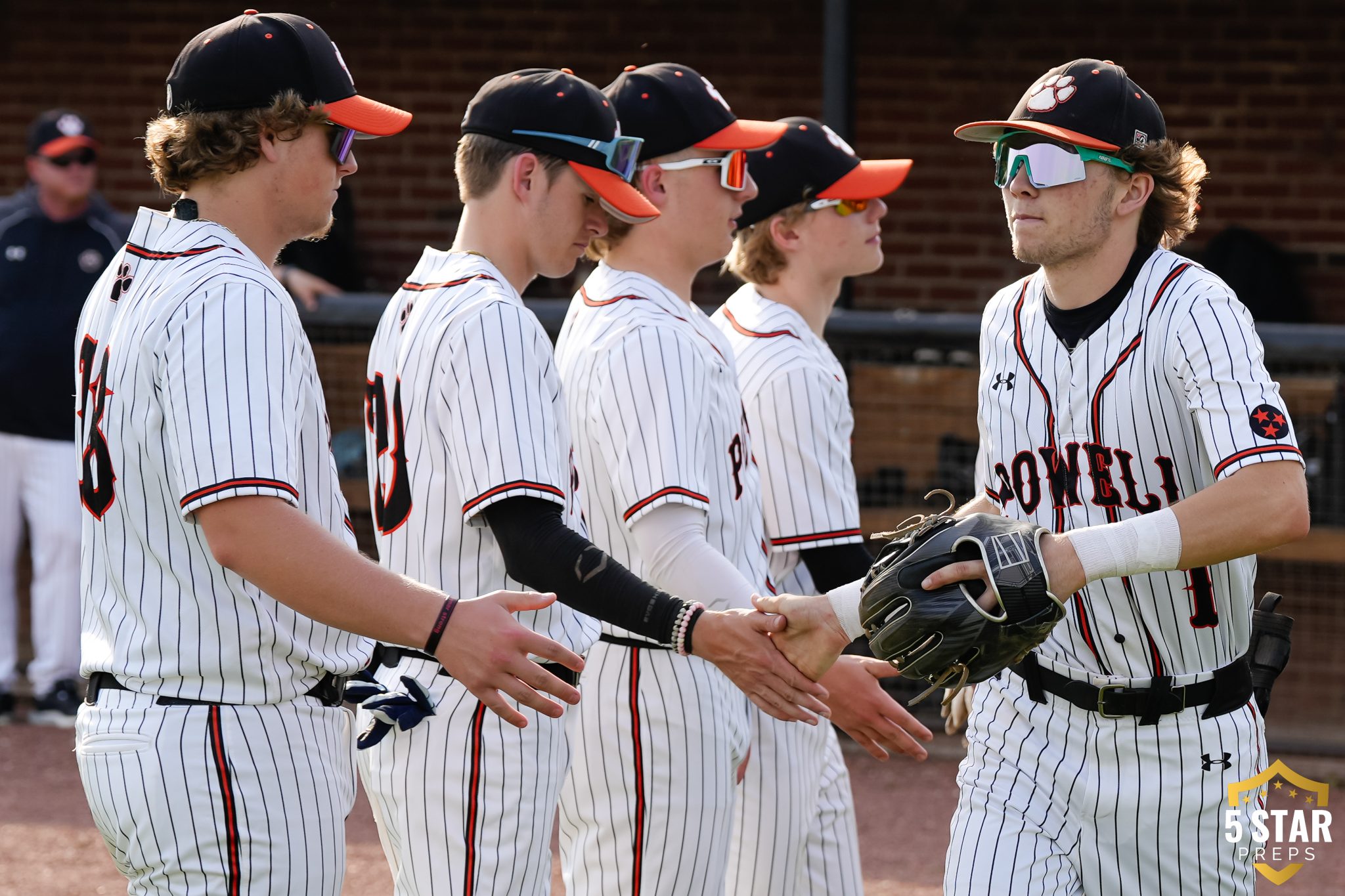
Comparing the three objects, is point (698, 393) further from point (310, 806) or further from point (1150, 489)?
point (310, 806)

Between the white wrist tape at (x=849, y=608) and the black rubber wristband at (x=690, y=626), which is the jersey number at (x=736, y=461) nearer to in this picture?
the white wrist tape at (x=849, y=608)

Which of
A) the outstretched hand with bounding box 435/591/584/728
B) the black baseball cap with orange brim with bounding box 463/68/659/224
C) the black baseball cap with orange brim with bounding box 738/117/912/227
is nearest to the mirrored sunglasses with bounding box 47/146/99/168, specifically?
the black baseball cap with orange brim with bounding box 738/117/912/227

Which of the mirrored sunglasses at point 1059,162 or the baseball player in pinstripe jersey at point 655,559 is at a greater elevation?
the mirrored sunglasses at point 1059,162

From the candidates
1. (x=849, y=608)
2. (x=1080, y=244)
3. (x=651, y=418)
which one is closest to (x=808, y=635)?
(x=849, y=608)

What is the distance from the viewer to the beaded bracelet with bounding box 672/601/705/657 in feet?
8.51

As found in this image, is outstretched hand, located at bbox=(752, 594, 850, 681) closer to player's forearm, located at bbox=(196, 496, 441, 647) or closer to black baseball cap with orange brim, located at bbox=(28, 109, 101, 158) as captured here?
player's forearm, located at bbox=(196, 496, 441, 647)

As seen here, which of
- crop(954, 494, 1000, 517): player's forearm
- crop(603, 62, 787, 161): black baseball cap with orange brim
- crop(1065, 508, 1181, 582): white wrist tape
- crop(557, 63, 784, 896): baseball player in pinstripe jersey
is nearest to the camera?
crop(1065, 508, 1181, 582): white wrist tape

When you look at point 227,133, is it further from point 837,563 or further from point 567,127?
point 837,563

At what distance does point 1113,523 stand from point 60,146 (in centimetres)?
463

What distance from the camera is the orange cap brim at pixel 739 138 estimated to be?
3295 millimetres

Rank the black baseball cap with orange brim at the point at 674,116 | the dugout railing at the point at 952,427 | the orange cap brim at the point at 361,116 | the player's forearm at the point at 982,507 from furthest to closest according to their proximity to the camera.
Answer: the dugout railing at the point at 952,427, the black baseball cap with orange brim at the point at 674,116, the player's forearm at the point at 982,507, the orange cap brim at the point at 361,116

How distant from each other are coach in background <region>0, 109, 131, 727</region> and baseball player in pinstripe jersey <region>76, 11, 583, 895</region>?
3.88 metres

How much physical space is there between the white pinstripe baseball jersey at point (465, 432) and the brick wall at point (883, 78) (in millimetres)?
4939

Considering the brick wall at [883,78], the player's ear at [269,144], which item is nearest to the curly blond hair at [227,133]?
the player's ear at [269,144]
